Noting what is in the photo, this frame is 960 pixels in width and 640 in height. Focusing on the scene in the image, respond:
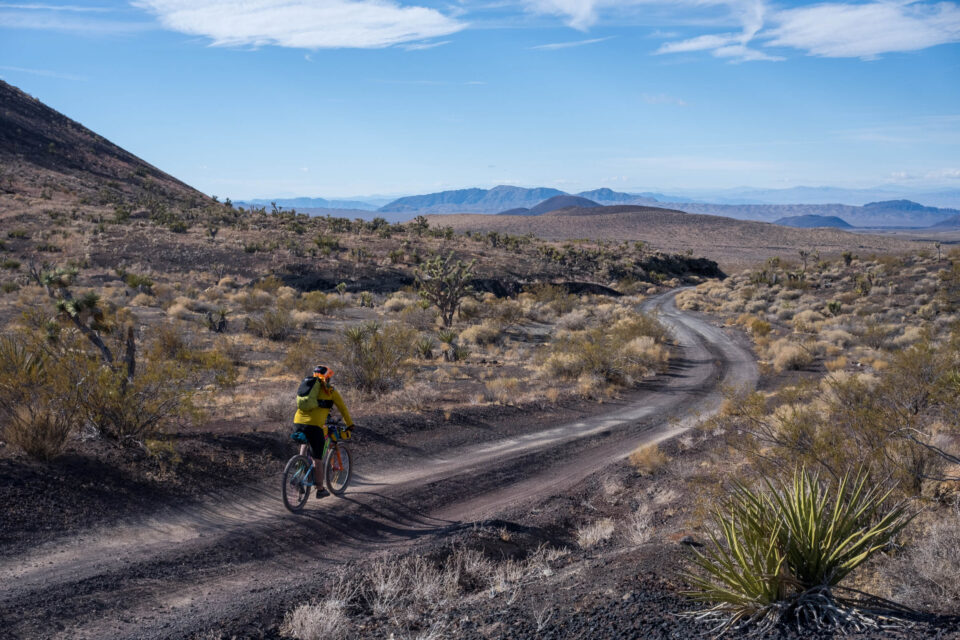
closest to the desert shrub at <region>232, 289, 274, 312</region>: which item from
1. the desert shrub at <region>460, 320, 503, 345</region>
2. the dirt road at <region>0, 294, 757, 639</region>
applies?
the desert shrub at <region>460, 320, 503, 345</region>

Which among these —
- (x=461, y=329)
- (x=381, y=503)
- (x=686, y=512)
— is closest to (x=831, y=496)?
(x=686, y=512)

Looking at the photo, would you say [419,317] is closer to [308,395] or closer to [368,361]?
[368,361]

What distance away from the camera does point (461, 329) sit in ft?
103

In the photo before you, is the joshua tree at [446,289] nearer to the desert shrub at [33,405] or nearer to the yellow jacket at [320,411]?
the desert shrub at [33,405]

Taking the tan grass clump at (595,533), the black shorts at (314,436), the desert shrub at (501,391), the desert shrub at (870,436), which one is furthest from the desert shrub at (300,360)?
the desert shrub at (870,436)

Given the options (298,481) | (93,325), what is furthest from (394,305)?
(298,481)

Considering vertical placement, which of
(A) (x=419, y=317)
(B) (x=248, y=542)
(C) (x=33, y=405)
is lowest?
(B) (x=248, y=542)

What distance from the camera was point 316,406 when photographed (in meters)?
7.99

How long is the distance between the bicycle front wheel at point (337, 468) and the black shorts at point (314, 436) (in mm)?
401

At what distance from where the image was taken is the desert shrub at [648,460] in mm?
11336

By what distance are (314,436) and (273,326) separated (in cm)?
1908

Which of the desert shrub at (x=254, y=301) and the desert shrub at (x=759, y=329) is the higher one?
the desert shrub at (x=254, y=301)

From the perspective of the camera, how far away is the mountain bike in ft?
26.6

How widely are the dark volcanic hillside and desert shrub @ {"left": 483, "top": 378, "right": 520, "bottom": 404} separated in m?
66.3
